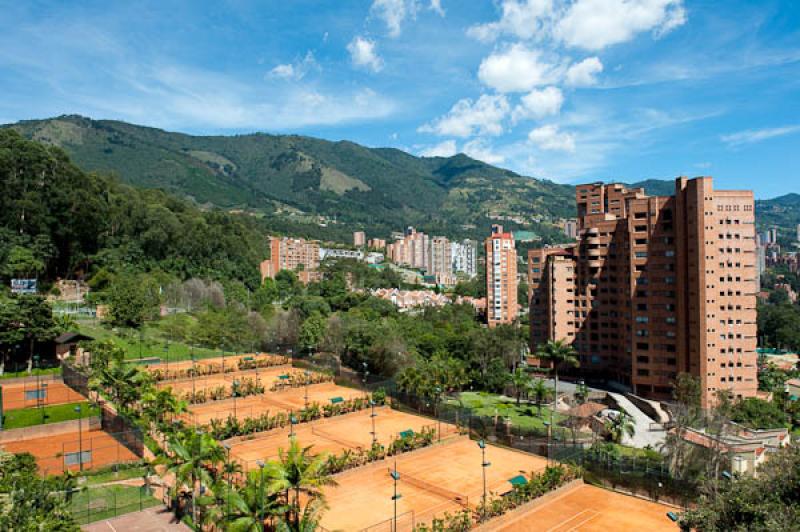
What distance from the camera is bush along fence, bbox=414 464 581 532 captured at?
1958cm

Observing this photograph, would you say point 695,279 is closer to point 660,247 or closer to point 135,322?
point 660,247

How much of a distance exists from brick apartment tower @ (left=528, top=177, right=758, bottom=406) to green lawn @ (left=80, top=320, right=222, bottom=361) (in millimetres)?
36731

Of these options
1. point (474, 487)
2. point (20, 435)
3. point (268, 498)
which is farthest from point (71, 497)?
point (474, 487)

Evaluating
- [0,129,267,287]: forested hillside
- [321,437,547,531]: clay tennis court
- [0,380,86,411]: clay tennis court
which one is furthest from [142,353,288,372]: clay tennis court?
[321,437,547,531]: clay tennis court

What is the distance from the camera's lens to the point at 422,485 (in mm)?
24578

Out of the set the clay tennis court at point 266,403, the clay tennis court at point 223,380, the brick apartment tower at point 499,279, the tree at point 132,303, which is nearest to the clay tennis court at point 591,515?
the clay tennis court at point 266,403

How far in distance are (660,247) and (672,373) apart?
32.9 feet

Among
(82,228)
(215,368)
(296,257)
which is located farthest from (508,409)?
(296,257)

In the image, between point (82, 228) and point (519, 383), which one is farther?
point (82, 228)

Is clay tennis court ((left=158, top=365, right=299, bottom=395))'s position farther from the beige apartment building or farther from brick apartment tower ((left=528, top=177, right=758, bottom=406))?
the beige apartment building

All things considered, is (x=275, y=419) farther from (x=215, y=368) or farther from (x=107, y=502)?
(x=215, y=368)

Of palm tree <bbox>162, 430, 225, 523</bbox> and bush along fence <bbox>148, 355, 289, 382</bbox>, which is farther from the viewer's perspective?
bush along fence <bbox>148, 355, 289, 382</bbox>

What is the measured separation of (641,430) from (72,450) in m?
33.9

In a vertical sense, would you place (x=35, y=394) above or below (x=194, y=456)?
below
